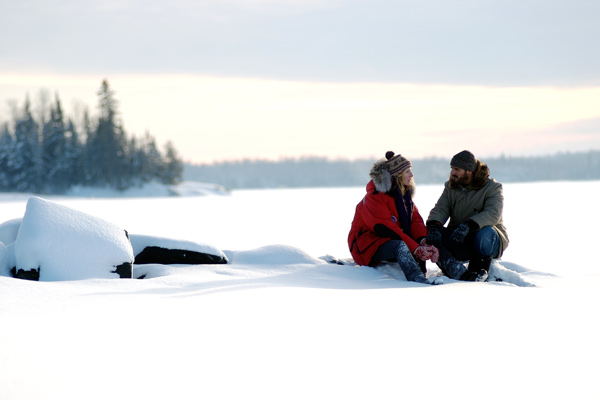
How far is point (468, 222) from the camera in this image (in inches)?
216

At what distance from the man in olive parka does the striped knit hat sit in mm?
477

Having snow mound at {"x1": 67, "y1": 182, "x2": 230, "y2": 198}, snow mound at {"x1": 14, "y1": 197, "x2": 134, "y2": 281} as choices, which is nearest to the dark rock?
snow mound at {"x1": 14, "y1": 197, "x2": 134, "y2": 281}

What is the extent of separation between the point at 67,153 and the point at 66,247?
5636 cm

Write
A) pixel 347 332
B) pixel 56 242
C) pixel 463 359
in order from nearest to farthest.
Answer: pixel 463 359, pixel 347 332, pixel 56 242

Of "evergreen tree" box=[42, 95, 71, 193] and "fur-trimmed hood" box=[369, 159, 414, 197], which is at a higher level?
"evergreen tree" box=[42, 95, 71, 193]

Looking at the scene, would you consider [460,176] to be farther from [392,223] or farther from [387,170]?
[392,223]

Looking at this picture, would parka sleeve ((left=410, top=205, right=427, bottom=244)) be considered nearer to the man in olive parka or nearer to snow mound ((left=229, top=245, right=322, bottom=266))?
the man in olive parka

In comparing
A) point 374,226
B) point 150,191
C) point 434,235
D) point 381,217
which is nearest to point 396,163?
point 381,217

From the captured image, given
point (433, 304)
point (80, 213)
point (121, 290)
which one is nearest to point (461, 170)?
point (433, 304)

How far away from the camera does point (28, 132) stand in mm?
55656

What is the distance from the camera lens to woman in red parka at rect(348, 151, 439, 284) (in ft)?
17.6

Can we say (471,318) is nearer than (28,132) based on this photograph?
Yes

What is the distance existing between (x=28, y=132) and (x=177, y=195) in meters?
16.3

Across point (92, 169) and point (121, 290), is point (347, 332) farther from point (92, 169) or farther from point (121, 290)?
point (92, 169)
